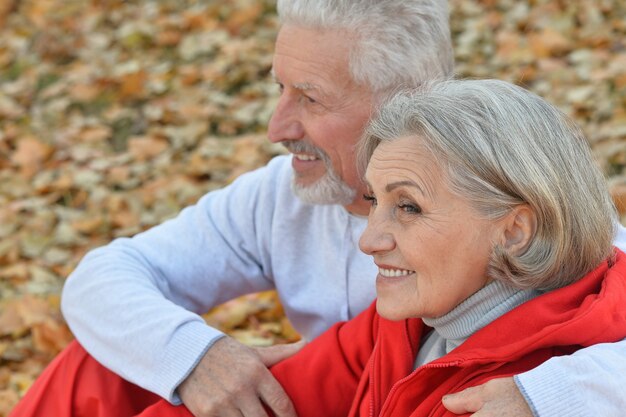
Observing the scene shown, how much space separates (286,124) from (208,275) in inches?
22.9

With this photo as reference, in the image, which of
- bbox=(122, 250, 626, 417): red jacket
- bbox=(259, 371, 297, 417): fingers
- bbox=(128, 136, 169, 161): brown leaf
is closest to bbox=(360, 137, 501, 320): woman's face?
bbox=(122, 250, 626, 417): red jacket

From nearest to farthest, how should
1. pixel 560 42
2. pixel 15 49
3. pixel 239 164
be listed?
pixel 239 164 < pixel 560 42 < pixel 15 49

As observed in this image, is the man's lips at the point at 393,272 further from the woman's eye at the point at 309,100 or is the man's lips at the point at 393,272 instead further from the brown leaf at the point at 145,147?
the brown leaf at the point at 145,147

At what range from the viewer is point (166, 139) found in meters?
5.80

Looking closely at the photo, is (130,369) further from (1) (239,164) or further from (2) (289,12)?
(1) (239,164)

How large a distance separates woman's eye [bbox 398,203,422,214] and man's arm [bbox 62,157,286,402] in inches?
29.4

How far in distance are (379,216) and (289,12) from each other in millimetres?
826

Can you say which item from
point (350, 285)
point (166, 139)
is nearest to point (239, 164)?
point (166, 139)

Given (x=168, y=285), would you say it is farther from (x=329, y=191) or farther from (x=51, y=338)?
(x=51, y=338)

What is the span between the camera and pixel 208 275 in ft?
10.0

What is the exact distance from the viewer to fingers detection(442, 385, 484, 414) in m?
1.95

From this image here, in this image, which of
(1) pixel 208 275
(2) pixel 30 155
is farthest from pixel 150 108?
(1) pixel 208 275

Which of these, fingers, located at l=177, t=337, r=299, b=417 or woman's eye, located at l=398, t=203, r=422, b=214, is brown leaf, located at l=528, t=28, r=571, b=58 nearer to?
fingers, located at l=177, t=337, r=299, b=417

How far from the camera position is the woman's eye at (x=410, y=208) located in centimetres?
209
